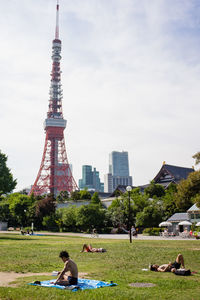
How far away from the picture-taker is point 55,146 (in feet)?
355

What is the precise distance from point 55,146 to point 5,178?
236ft

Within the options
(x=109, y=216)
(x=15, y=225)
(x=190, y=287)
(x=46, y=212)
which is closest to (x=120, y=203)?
(x=109, y=216)

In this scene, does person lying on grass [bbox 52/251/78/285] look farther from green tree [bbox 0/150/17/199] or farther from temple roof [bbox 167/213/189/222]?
temple roof [bbox 167/213/189/222]

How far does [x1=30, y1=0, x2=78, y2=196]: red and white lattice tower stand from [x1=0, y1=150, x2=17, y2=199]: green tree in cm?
4978

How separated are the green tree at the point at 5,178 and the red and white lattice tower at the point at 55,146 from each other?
4978 cm

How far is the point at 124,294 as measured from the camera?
24.0ft

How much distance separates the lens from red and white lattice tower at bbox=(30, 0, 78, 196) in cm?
9894

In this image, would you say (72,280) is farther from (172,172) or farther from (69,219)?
(172,172)

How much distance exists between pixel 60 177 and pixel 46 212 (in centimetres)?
4063

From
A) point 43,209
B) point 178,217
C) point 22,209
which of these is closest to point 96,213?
point 178,217

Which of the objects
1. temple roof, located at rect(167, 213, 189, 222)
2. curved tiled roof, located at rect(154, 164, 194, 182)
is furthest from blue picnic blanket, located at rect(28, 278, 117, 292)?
curved tiled roof, located at rect(154, 164, 194, 182)

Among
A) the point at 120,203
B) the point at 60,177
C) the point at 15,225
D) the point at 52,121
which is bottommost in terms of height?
the point at 15,225

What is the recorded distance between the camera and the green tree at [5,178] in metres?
36.4

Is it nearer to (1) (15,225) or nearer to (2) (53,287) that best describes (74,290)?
(2) (53,287)
